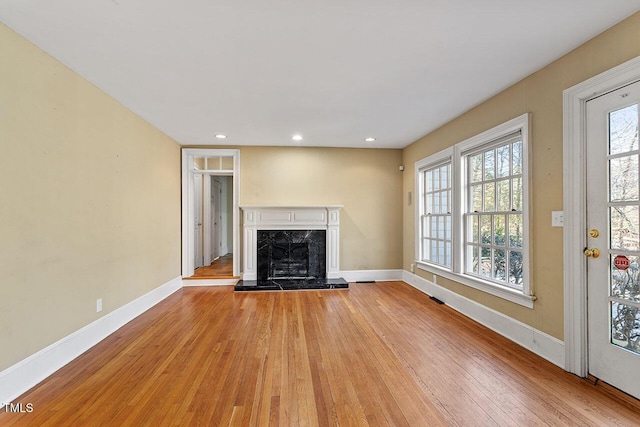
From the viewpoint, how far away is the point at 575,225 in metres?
2.17

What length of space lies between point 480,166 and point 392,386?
2.63 metres

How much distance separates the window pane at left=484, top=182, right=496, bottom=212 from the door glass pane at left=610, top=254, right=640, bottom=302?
1.28 m

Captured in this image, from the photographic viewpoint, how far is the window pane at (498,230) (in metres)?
3.04

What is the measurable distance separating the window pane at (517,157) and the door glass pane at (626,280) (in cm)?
112

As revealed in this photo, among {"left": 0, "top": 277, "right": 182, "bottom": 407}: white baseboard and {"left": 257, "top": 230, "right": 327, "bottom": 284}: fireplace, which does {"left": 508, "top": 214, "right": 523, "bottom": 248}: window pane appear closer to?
{"left": 257, "top": 230, "right": 327, "bottom": 284}: fireplace

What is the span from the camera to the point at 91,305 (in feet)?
8.91

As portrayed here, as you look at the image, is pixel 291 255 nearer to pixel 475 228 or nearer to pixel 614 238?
pixel 475 228

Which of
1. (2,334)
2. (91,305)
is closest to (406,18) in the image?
(2,334)

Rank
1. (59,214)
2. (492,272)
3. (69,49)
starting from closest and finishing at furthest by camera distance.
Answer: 1. (69,49)
2. (59,214)
3. (492,272)

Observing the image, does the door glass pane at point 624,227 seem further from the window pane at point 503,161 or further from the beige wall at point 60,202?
the beige wall at point 60,202

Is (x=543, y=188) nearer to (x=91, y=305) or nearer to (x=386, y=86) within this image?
(x=386, y=86)

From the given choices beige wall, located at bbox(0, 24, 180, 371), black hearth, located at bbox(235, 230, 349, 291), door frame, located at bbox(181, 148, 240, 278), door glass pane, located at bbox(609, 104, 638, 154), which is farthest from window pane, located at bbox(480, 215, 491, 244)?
beige wall, located at bbox(0, 24, 180, 371)

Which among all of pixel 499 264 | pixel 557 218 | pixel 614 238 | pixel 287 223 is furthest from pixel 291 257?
pixel 614 238

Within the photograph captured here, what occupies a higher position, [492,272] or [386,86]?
[386,86]
